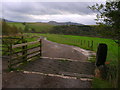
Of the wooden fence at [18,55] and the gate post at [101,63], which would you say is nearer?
the gate post at [101,63]

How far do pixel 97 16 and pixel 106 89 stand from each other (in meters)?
3.11

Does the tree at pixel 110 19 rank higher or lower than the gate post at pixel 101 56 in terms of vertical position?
higher

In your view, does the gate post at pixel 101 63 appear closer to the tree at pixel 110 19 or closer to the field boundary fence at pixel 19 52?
the tree at pixel 110 19

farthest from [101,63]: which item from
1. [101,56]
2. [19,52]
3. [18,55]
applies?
[18,55]

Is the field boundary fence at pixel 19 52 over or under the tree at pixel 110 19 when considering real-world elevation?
under

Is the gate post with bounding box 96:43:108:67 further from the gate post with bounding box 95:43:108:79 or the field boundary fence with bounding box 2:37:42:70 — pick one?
the field boundary fence with bounding box 2:37:42:70

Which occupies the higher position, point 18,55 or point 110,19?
point 110,19

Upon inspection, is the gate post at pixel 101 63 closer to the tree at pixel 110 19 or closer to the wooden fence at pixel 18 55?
→ the tree at pixel 110 19

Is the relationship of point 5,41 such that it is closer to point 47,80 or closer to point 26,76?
point 26,76

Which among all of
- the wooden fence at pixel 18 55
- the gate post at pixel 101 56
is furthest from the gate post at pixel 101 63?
the wooden fence at pixel 18 55

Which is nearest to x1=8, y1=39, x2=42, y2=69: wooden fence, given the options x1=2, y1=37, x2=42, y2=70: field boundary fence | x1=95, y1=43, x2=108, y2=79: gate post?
x1=2, y1=37, x2=42, y2=70: field boundary fence

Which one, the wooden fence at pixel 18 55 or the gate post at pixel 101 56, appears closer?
the gate post at pixel 101 56

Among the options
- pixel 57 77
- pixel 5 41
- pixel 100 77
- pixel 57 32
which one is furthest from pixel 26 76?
pixel 57 32

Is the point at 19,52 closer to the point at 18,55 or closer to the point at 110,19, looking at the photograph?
the point at 18,55
